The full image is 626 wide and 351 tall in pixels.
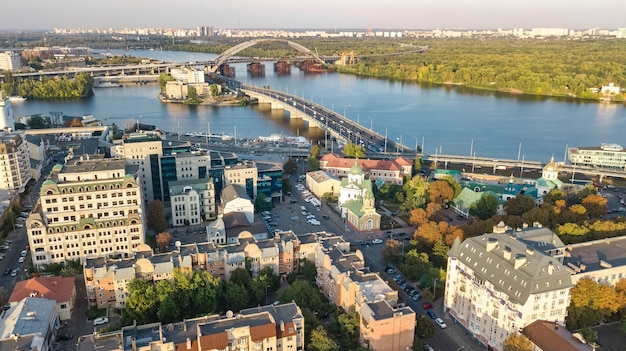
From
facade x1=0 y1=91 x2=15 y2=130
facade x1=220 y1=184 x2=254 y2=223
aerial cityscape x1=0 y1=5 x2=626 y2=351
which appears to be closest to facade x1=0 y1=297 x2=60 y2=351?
aerial cityscape x1=0 y1=5 x2=626 y2=351

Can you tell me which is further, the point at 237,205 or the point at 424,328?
the point at 237,205

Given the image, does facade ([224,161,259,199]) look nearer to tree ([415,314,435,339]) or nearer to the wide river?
tree ([415,314,435,339])

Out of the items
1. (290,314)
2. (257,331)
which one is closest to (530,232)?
(290,314)

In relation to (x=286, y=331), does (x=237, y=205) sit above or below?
above

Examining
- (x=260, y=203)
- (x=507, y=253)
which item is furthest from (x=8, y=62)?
(x=507, y=253)

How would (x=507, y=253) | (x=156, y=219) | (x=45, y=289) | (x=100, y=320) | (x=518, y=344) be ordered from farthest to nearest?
(x=156, y=219)
(x=45, y=289)
(x=100, y=320)
(x=507, y=253)
(x=518, y=344)

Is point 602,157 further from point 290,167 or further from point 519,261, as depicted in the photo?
point 519,261

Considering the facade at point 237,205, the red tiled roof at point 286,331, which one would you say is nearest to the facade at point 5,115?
the facade at point 237,205
